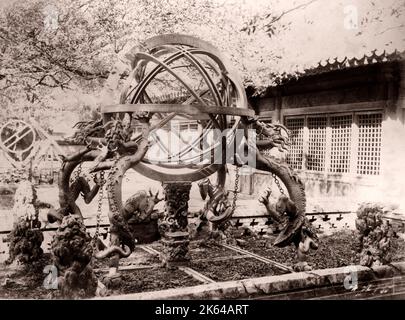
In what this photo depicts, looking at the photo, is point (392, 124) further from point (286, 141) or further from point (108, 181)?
point (108, 181)

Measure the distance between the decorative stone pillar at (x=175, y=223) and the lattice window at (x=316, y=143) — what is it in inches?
159

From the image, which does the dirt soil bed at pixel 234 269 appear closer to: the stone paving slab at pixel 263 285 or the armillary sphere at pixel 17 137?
the stone paving slab at pixel 263 285

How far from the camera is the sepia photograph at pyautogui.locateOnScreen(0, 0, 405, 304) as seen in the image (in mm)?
5301

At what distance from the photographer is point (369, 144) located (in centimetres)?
839

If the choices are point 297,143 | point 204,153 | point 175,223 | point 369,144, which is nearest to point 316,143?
point 297,143

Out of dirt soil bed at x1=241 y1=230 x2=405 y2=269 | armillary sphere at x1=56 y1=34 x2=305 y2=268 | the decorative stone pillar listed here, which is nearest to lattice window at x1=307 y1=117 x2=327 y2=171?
dirt soil bed at x1=241 y1=230 x2=405 y2=269

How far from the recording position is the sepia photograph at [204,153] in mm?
5301

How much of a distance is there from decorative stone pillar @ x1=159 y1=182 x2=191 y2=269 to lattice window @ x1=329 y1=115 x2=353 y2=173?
12.7 ft

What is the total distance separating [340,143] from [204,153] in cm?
376

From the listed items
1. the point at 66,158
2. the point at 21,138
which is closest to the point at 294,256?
Answer: the point at 66,158

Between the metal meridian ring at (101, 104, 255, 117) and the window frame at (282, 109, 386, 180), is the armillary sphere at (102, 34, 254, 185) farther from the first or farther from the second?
the window frame at (282, 109, 386, 180)

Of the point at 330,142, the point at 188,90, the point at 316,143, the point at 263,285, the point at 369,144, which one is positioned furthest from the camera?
the point at 316,143

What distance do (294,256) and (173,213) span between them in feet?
6.43

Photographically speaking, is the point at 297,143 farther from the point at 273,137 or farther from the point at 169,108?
the point at 169,108
